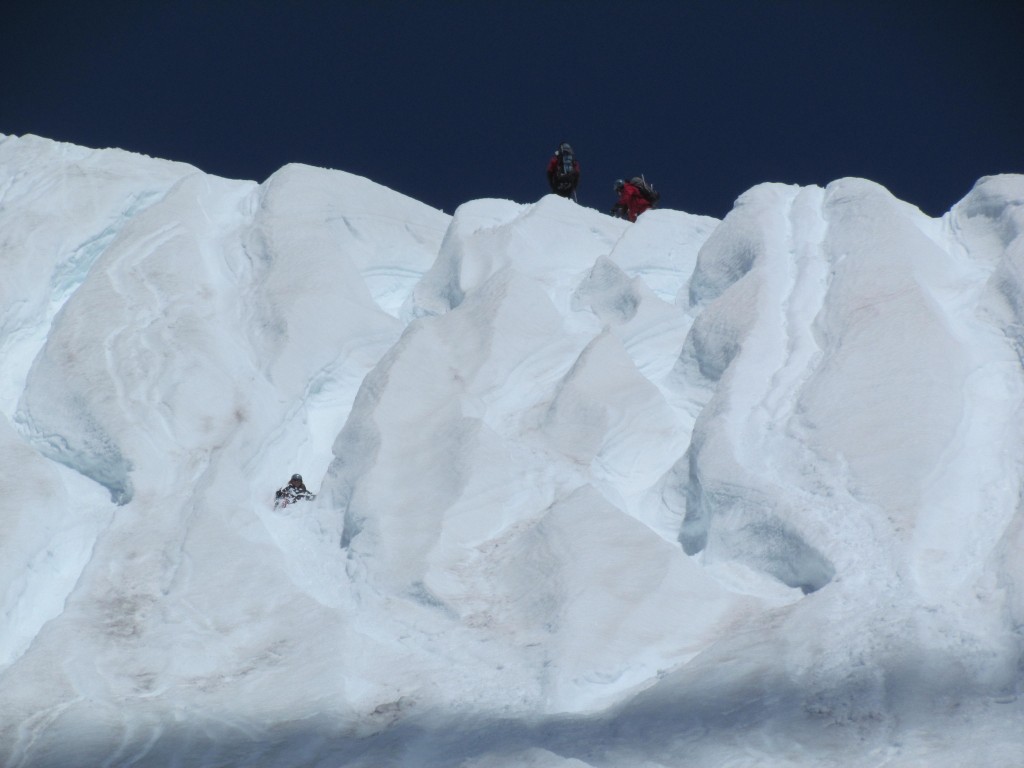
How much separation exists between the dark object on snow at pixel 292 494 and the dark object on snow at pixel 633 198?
10.6 m

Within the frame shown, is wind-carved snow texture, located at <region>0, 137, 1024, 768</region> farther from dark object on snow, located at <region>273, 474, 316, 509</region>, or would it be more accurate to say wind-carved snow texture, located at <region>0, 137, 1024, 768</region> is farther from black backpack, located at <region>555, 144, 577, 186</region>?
black backpack, located at <region>555, 144, 577, 186</region>

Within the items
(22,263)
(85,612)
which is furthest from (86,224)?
(85,612)

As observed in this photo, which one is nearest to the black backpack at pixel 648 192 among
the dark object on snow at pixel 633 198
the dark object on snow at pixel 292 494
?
the dark object on snow at pixel 633 198

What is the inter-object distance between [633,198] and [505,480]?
437 inches

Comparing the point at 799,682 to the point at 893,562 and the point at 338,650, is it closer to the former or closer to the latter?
the point at 893,562

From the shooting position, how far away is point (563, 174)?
80.0 ft

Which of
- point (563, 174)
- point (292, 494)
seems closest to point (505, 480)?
point (292, 494)

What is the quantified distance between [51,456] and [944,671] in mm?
11205

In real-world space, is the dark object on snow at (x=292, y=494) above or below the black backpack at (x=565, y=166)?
below

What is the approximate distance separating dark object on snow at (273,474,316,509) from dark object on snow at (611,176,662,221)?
34.9 feet

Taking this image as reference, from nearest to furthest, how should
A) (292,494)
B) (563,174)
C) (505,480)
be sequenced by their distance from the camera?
(505,480) < (292,494) < (563,174)

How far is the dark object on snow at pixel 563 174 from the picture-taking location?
24359 millimetres

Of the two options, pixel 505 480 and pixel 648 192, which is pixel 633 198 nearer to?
pixel 648 192

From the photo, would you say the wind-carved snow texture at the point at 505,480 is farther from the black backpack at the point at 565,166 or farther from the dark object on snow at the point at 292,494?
the black backpack at the point at 565,166
